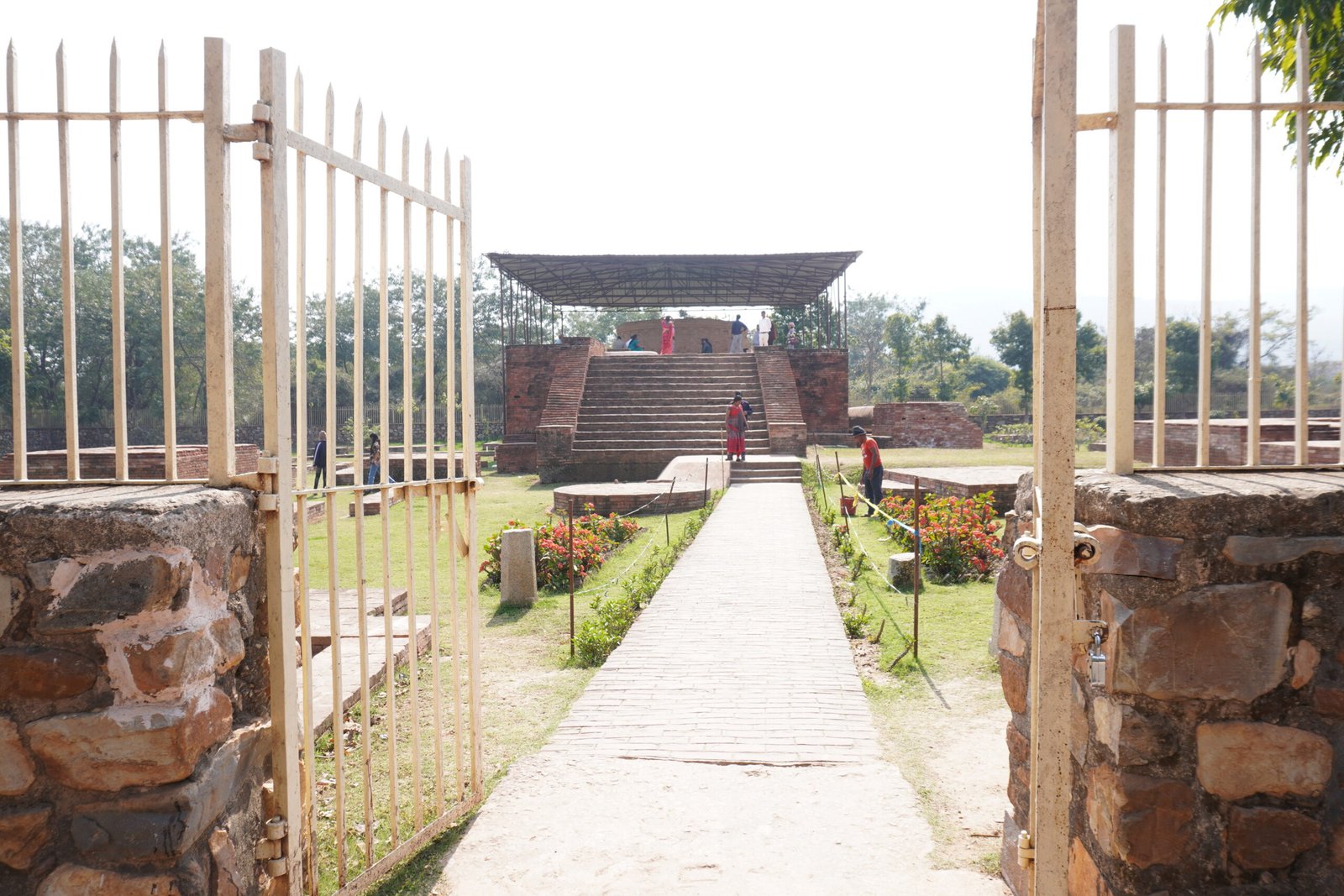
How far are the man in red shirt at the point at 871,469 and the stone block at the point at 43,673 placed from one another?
8507 millimetres

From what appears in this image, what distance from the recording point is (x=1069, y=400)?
5.72 ft

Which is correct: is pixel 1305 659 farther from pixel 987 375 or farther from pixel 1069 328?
pixel 987 375

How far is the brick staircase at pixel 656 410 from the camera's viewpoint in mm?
15953

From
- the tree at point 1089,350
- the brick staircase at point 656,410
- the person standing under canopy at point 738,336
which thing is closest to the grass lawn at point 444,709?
the brick staircase at point 656,410

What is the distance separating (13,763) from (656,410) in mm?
15892

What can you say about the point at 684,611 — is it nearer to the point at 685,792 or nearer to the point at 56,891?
the point at 685,792

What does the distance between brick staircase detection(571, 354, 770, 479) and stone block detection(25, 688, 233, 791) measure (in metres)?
13.8

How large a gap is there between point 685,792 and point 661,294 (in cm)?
2105

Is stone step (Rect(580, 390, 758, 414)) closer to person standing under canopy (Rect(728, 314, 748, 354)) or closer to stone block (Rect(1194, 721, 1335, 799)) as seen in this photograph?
person standing under canopy (Rect(728, 314, 748, 354))

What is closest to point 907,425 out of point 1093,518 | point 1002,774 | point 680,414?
point 680,414

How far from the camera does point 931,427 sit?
67.8 ft

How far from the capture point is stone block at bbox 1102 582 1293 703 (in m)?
1.83

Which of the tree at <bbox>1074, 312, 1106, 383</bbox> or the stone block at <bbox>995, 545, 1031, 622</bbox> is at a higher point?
the tree at <bbox>1074, 312, 1106, 383</bbox>

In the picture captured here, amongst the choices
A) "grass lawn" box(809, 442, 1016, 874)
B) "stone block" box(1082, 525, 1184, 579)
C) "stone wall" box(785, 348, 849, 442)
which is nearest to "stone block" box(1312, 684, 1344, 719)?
"stone block" box(1082, 525, 1184, 579)
